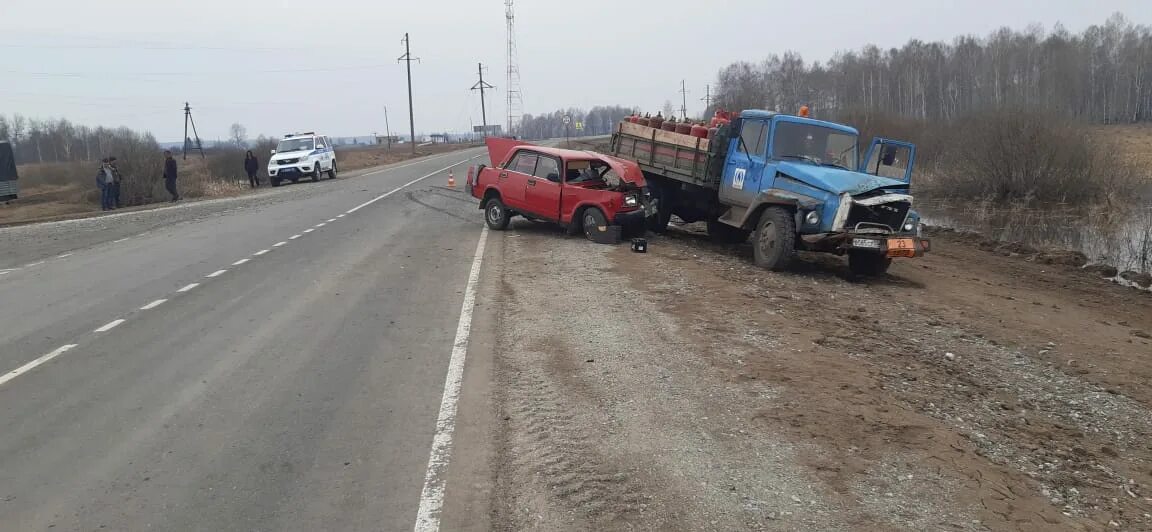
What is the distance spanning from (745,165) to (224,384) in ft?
29.9

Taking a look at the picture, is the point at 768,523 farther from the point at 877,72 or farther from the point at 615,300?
the point at 877,72

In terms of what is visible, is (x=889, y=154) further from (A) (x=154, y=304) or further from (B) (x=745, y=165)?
(A) (x=154, y=304)

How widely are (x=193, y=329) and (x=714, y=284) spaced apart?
21.2ft

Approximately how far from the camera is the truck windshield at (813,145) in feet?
41.1

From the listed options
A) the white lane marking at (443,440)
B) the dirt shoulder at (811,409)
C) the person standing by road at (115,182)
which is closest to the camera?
the white lane marking at (443,440)

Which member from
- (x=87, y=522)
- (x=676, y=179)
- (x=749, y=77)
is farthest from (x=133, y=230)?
(x=749, y=77)

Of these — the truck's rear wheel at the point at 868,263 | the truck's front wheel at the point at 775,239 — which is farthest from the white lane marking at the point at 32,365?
the truck's rear wheel at the point at 868,263

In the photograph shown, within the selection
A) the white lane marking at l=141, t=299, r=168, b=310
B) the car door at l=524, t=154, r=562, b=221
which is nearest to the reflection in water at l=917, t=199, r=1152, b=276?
the car door at l=524, t=154, r=562, b=221

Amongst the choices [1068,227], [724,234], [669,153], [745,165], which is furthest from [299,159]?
[1068,227]

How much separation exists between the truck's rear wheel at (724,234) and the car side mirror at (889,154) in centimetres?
383

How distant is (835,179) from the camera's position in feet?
37.8

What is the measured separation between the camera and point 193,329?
810cm

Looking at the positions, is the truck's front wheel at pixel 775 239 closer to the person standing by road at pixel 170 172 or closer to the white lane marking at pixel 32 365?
the white lane marking at pixel 32 365

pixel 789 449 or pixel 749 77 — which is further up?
pixel 749 77
